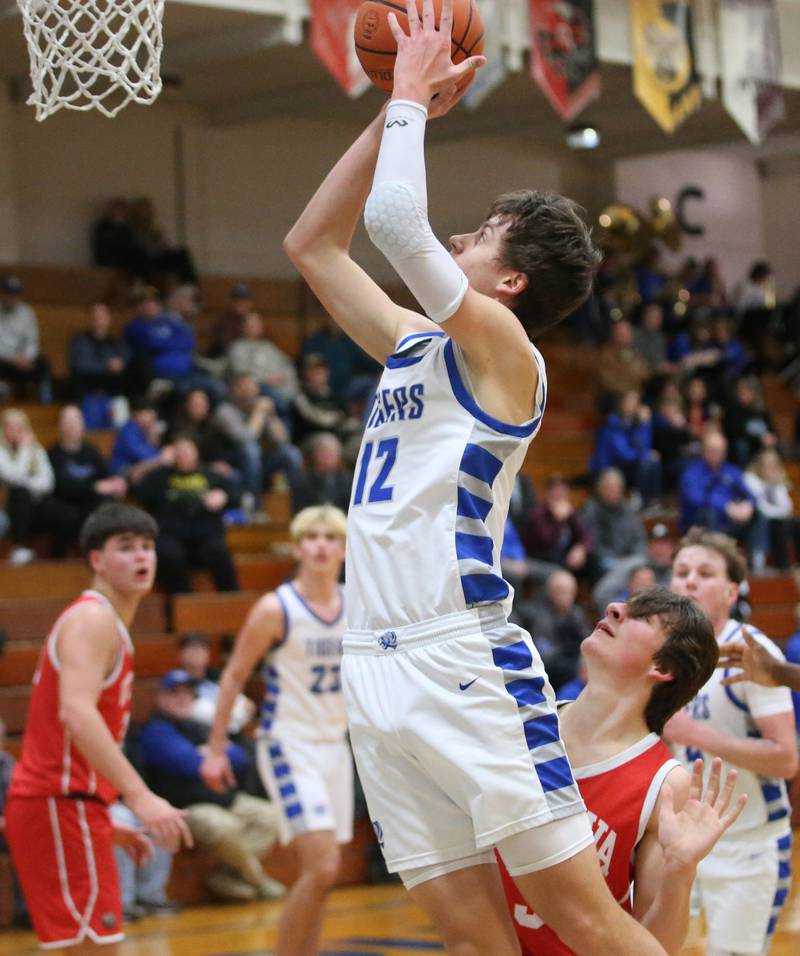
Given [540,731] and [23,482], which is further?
[23,482]

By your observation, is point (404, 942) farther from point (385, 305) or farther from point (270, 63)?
point (270, 63)

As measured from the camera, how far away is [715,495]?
1405 centimetres

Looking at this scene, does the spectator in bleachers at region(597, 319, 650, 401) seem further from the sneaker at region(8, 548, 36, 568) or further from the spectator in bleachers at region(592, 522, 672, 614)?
the sneaker at region(8, 548, 36, 568)

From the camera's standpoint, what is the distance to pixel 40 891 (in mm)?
4895

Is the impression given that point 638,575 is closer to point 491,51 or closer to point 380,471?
point 491,51

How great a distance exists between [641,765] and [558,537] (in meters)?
8.74

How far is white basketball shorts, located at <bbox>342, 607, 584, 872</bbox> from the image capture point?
291 centimetres

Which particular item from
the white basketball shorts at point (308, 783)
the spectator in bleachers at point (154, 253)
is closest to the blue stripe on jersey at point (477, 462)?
the white basketball shorts at point (308, 783)

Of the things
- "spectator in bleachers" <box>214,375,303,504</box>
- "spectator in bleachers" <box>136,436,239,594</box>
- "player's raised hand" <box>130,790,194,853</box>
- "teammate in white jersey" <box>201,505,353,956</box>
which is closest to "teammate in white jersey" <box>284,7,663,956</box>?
"player's raised hand" <box>130,790,194,853</box>

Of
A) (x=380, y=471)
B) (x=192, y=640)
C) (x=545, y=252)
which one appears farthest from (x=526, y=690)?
(x=192, y=640)

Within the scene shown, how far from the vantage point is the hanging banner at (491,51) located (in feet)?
37.6

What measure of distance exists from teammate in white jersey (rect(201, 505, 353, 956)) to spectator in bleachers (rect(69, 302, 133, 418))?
5.80 m

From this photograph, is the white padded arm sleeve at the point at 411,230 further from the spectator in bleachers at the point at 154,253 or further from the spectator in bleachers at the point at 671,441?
the spectator in bleachers at the point at 671,441

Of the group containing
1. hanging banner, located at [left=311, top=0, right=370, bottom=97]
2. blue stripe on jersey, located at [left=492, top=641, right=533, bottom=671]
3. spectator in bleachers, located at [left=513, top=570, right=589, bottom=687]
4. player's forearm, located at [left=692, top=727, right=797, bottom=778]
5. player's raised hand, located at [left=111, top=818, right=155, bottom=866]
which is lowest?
spectator in bleachers, located at [left=513, top=570, right=589, bottom=687]
